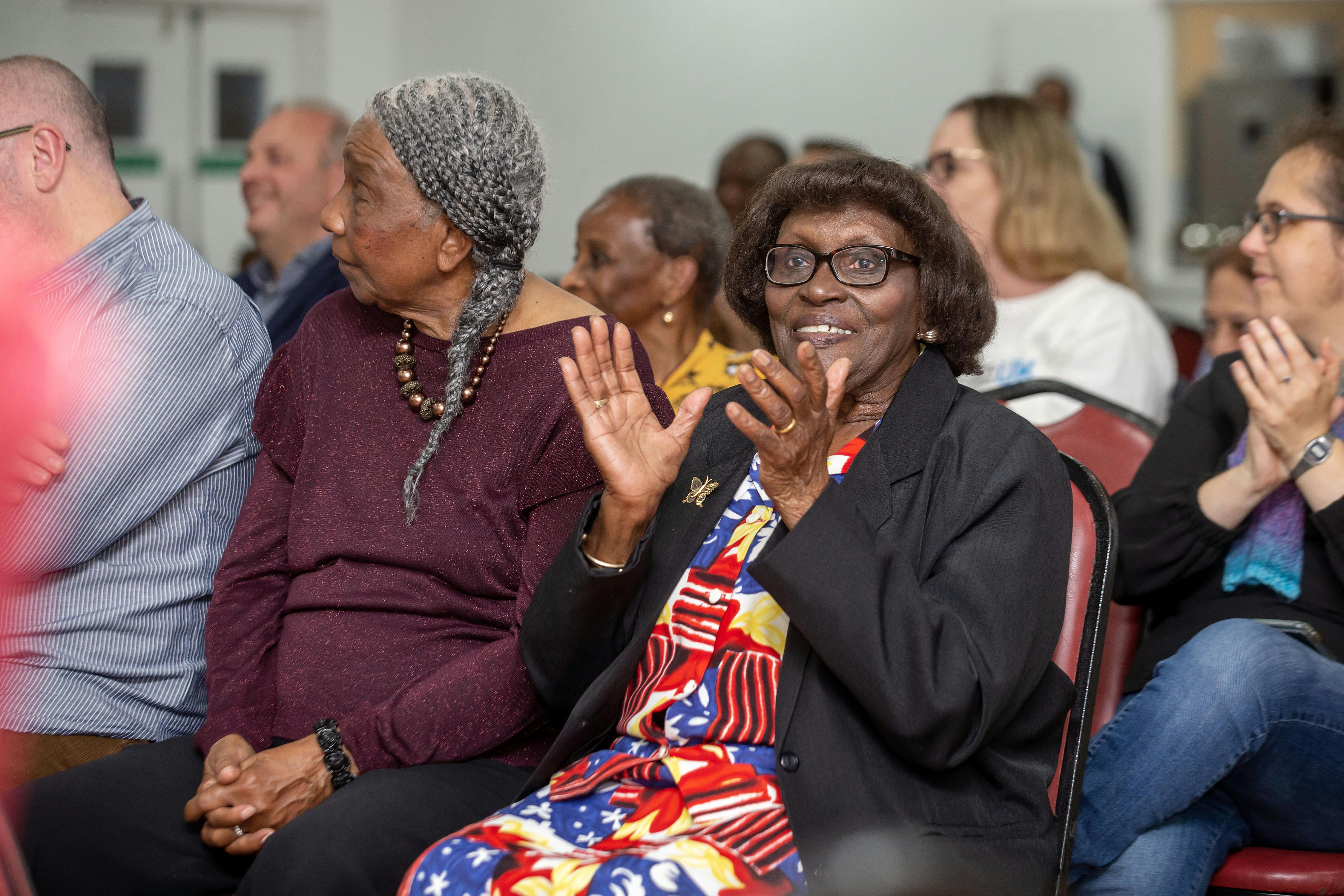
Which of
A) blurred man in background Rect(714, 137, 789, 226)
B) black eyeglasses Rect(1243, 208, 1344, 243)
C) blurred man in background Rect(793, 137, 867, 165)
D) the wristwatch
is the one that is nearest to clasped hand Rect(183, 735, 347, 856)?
blurred man in background Rect(793, 137, 867, 165)

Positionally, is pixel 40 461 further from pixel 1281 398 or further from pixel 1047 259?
pixel 1047 259

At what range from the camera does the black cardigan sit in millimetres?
2141

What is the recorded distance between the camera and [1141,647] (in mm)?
2289

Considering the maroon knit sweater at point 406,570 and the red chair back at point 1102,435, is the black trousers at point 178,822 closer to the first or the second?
the maroon knit sweater at point 406,570

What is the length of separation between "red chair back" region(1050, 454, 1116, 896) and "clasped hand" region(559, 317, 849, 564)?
0.43m

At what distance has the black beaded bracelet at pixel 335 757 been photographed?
187cm

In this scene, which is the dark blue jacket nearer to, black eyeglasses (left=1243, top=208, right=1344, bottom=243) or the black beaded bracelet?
the black beaded bracelet

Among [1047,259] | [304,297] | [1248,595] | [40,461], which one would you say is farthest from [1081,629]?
[304,297]

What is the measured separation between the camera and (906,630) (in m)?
1.54

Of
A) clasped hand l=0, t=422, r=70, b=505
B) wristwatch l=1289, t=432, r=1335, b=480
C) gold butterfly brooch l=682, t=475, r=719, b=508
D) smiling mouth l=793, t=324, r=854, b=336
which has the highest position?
smiling mouth l=793, t=324, r=854, b=336

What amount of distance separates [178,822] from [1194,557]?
1706 millimetres

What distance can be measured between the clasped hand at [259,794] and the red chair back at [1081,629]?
1068 mm

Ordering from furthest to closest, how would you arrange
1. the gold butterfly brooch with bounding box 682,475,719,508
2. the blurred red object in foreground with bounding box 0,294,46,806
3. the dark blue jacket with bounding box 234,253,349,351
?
the dark blue jacket with bounding box 234,253,349,351, the gold butterfly brooch with bounding box 682,475,719,508, the blurred red object in foreground with bounding box 0,294,46,806

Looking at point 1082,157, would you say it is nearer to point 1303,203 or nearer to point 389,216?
point 1303,203
